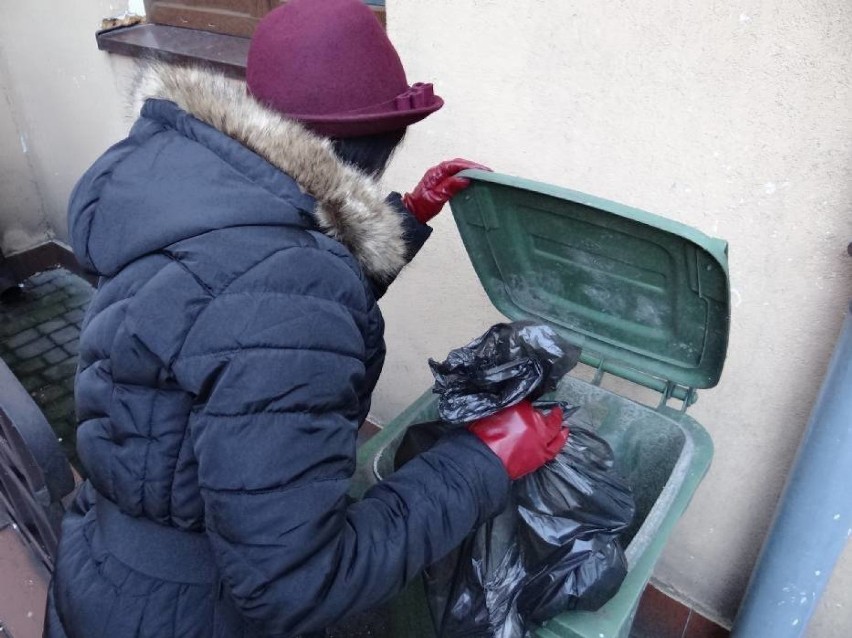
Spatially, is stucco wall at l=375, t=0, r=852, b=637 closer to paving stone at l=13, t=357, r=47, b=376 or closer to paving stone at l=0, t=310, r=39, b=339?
paving stone at l=13, t=357, r=47, b=376

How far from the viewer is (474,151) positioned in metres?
2.21

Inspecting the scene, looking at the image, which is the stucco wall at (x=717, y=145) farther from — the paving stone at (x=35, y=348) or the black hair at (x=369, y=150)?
the paving stone at (x=35, y=348)

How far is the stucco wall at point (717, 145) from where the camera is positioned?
5.11ft

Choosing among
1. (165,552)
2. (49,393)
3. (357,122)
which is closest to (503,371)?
(357,122)

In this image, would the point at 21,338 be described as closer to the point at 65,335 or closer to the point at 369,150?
the point at 65,335

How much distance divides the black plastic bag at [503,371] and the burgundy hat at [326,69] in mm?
542

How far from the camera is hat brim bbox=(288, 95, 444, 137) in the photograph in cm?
116

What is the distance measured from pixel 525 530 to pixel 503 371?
1.10 feet

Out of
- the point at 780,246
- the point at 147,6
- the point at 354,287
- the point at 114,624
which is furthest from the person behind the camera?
the point at 147,6

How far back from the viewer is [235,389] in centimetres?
95

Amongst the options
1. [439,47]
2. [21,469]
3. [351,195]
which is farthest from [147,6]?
[351,195]

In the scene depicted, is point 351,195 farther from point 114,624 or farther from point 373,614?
point 373,614

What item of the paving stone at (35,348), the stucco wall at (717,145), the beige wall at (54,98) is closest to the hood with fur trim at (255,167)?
the stucco wall at (717,145)

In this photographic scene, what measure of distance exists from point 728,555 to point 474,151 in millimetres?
1509
